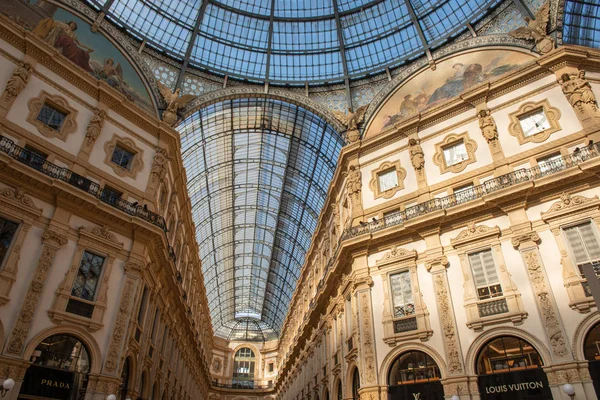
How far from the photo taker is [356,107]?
30828 millimetres

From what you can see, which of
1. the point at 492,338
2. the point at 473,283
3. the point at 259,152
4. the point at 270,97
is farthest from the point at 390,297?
the point at 259,152

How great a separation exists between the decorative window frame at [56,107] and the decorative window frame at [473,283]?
2015cm


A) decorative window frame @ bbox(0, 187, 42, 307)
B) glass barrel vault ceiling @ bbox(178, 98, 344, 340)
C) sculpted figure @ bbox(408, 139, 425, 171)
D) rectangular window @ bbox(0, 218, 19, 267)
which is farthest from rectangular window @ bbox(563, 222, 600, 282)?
rectangular window @ bbox(0, 218, 19, 267)

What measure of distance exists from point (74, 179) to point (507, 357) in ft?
68.8

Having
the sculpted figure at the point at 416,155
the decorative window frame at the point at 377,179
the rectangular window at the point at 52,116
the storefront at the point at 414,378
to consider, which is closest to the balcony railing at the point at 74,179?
the rectangular window at the point at 52,116

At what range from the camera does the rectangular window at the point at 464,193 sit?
19891 mm

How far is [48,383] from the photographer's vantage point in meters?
15.9

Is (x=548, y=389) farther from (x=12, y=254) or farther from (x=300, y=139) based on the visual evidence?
(x=300, y=139)

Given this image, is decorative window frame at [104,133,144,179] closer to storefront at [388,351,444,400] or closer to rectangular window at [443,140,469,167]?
storefront at [388,351,444,400]

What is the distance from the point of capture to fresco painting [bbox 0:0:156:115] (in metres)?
21.3

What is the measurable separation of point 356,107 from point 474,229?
49.1 feet

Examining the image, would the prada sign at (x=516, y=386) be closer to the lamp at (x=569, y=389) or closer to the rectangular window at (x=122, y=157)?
the lamp at (x=569, y=389)

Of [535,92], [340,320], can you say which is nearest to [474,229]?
[535,92]

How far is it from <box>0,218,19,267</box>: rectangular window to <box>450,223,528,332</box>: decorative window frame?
778 inches
